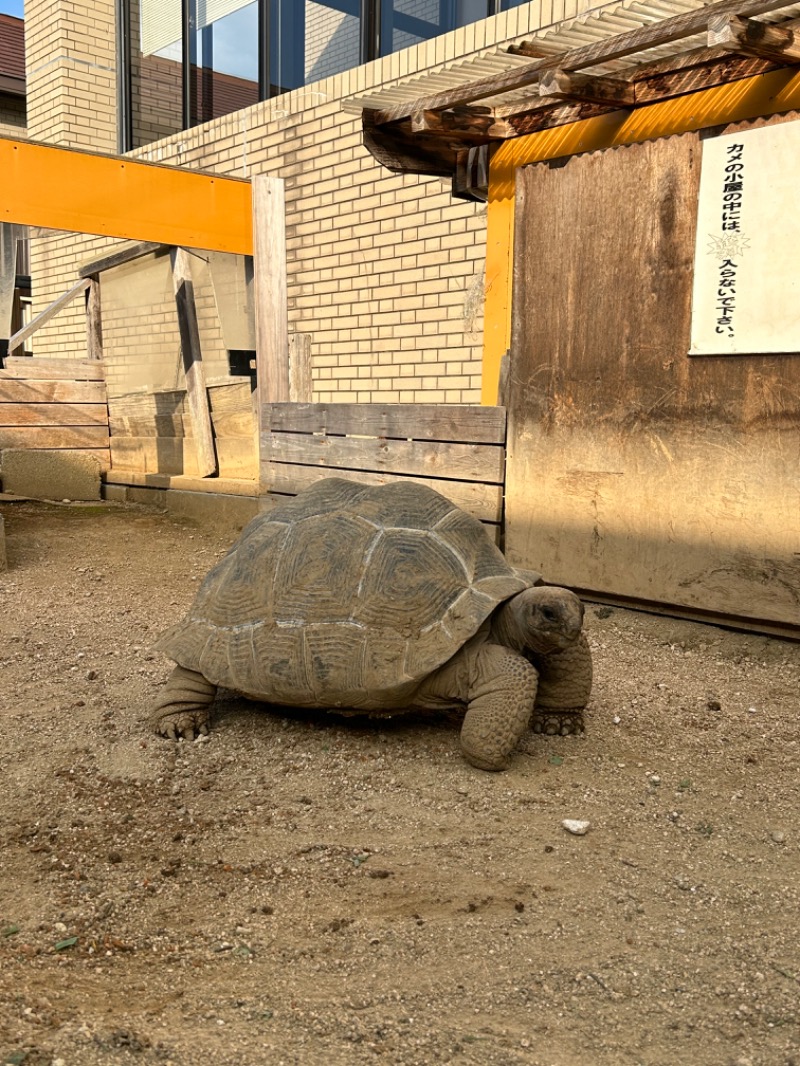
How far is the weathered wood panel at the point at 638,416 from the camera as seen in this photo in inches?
208

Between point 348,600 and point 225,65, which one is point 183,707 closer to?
point 348,600

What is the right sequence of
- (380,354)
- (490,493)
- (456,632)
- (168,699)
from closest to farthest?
(456,632) → (168,699) → (490,493) → (380,354)

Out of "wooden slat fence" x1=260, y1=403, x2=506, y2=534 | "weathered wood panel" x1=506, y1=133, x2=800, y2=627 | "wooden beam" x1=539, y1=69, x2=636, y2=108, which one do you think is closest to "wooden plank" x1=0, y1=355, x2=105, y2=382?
"wooden slat fence" x1=260, y1=403, x2=506, y2=534

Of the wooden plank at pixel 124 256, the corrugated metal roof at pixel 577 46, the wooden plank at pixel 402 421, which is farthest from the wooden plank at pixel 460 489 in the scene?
the wooden plank at pixel 124 256

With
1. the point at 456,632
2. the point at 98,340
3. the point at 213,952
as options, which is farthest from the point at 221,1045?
the point at 98,340

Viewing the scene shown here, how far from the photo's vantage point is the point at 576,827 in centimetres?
327

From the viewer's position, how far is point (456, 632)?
377 centimetres

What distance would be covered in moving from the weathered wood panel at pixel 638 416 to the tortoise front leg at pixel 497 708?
7.15ft

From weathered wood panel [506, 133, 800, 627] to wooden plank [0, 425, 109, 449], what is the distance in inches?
266

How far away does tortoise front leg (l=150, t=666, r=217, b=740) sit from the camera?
13.8 ft

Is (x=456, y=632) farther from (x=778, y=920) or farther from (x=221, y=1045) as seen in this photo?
(x=221, y=1045)

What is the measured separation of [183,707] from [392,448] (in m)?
3.24

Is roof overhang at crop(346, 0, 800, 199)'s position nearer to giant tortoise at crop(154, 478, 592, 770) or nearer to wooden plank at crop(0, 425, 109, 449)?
giant tortoise at crop(154, 478, 592, 770)

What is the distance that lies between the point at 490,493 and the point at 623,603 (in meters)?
1.18
